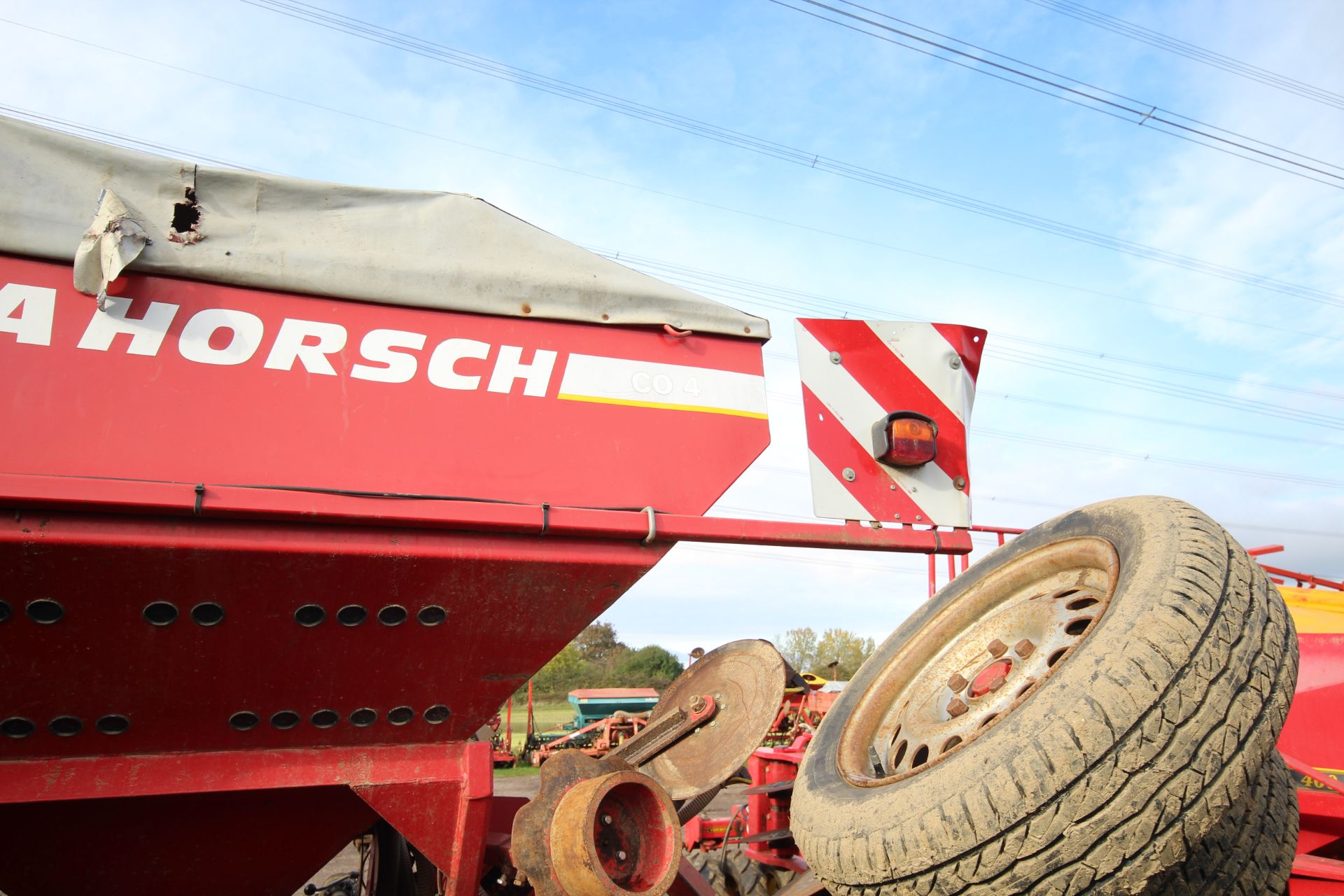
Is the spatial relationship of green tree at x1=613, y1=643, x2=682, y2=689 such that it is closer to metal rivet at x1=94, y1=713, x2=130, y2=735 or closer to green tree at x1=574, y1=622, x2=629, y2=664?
green tree at x1=574, y1=622, x2=629, y2=664

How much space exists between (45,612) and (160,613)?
25cm

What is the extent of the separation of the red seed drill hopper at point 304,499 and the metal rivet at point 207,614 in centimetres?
1

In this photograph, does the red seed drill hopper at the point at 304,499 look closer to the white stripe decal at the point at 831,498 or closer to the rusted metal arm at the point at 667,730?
the white stripe decal at the point at 831,498

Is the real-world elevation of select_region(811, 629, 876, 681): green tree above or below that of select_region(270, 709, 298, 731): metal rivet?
above

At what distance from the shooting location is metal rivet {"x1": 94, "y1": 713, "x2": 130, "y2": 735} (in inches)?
88.3

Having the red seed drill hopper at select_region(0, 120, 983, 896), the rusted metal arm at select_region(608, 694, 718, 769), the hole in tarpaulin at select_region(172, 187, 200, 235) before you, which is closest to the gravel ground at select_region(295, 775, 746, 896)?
the rusted metal arm at select_region(608, 694, 718, 769)

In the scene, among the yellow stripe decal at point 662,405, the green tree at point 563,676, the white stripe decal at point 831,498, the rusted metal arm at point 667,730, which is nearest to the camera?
the yellow stripe decal at point 662,405

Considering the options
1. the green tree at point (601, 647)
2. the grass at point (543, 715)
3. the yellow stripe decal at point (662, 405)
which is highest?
the green tree at point (601, 647)

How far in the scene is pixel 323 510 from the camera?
2184 millimetres

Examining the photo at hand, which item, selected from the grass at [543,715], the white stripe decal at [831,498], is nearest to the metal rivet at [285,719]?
the white stripe decal at [831,498]

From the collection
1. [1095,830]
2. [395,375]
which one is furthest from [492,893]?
[1095,830]

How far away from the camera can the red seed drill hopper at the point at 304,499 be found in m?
2.12

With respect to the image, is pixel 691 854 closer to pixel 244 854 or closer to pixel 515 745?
pixel 244 854

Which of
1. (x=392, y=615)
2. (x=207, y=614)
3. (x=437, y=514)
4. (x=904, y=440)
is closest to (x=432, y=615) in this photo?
(x=392, y=615)
